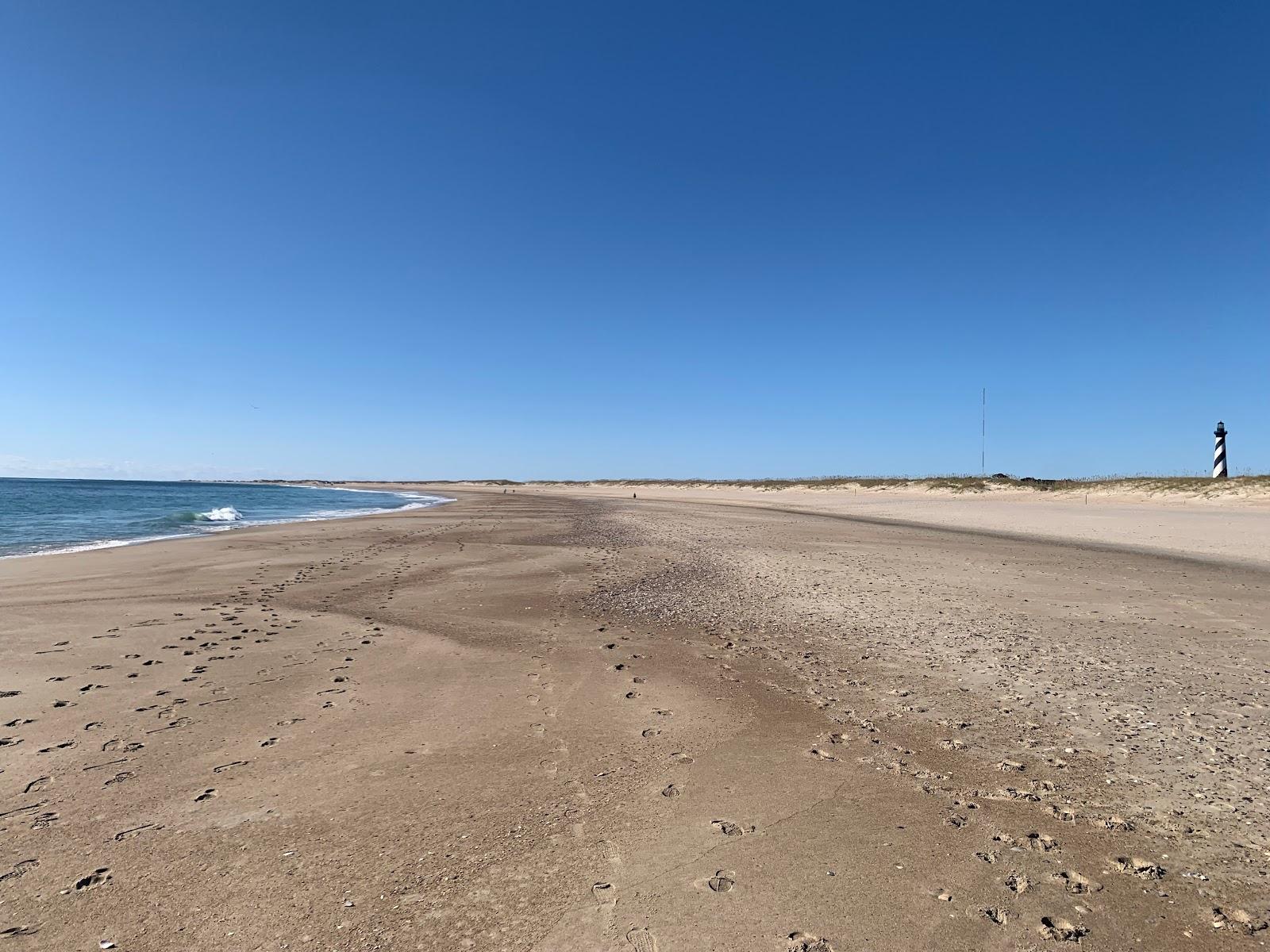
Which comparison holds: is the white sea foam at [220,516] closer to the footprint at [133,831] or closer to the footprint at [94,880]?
the footprint at [133,831]

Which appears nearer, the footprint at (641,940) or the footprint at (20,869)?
the footprint at (641,940)

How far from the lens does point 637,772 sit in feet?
15.3

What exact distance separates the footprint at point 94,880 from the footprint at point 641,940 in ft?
9.46

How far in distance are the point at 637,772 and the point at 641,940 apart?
1.68 m

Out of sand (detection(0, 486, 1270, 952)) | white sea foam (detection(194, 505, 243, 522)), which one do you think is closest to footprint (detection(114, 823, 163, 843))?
sand (detection(0, 486, 1270, 952))

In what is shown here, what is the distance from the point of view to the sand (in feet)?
10.3

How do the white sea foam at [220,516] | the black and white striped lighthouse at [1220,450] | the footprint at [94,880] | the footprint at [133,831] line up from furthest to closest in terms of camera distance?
the black and white striped lighthouse at [1220,450], the white sea foam at [220,516], the footprint at [133,831], the footprint at [94,880]

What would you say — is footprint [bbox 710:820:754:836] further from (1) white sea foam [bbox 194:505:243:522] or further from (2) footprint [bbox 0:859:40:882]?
(1) white sea foam [bbox 194:505:243:522]

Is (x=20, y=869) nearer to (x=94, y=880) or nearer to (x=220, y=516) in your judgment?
(x=94, y=880)

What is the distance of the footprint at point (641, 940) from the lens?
2.92 metres

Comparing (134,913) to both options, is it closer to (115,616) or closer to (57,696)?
(57,696)

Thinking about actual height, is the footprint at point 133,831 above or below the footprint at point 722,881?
above

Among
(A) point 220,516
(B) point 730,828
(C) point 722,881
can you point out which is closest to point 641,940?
(C) point 722,881

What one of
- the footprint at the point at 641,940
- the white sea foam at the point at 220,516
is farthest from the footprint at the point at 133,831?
the white sea foam at the point at 220,516
